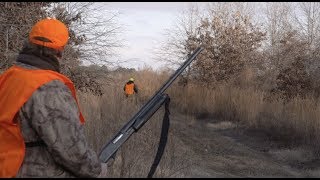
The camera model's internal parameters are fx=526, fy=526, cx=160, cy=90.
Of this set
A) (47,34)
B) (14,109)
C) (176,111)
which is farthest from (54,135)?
(176,111)

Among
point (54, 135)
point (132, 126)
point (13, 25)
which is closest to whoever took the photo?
point (54, 135)

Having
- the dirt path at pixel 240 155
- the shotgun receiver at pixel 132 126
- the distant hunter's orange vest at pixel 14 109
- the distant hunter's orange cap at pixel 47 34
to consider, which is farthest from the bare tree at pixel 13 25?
the distant hunter's orange vest at pixel 14 109

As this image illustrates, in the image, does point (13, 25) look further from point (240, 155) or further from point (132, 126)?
point (240, 155)

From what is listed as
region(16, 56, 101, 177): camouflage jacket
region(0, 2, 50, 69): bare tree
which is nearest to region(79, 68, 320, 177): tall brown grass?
region(0, 2, 50, 69): bare tree

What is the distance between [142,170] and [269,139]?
13.1 meters

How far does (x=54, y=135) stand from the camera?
293 centimetres

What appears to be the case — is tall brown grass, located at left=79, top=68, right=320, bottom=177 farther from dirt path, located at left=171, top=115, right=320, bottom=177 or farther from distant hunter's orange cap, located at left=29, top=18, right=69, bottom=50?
distant hunter's orange cap, located at left=29, top=18, right=69, bottom=50

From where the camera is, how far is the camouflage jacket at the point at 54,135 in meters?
2.92

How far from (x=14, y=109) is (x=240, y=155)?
1417cm

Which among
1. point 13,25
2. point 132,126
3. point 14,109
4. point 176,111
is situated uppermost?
point 13,25

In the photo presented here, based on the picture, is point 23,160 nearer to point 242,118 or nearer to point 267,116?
point 267,116

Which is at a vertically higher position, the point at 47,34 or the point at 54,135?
the point at 47,34

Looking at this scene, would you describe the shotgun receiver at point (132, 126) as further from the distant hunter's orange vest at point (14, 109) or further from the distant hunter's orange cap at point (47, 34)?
the distant hunter's orange cap at point (47, 34)

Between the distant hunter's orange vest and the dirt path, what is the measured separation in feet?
23.4
